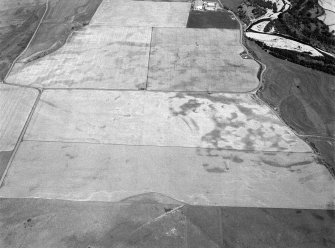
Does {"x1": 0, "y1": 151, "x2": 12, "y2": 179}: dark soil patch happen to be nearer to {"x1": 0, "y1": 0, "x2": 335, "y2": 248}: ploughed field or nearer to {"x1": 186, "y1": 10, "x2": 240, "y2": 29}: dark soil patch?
{"x1": 0, "y1": 0, "x2": 335, "y2": 248}: ploughed field

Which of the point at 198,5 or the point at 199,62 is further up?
the point at 198,5

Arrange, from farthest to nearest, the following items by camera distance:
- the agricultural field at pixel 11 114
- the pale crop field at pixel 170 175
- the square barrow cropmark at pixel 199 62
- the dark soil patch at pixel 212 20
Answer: the dark soil patch at pixel 212 20
the square barrow cropmark at pixel 199 62
the agricultural field at pixel 11 114
the pale crop field at pixel 170 175


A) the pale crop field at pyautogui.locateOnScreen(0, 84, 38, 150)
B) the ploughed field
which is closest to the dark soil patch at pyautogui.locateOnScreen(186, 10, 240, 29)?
the ploughed field

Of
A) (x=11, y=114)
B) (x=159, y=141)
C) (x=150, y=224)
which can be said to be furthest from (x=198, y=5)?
(x=150, y=224)

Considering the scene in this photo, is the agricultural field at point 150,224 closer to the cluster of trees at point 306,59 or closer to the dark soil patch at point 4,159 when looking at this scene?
the dark soil patch at point 4,159

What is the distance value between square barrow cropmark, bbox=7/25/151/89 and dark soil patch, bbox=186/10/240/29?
4.63 m

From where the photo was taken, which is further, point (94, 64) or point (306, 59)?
point (306, 59)

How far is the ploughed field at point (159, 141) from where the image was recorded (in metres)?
17.3

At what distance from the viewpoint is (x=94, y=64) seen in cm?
2619

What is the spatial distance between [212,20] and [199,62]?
6.75 meters

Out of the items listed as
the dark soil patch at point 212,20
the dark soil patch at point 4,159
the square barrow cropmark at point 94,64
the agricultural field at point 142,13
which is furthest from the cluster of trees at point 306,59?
the dark soil patch at point 4,159

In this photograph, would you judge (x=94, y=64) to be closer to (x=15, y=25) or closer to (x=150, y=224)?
(x=15, y=25)

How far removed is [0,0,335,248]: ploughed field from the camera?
17.3 meters

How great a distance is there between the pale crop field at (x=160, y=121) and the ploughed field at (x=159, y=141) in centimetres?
8
